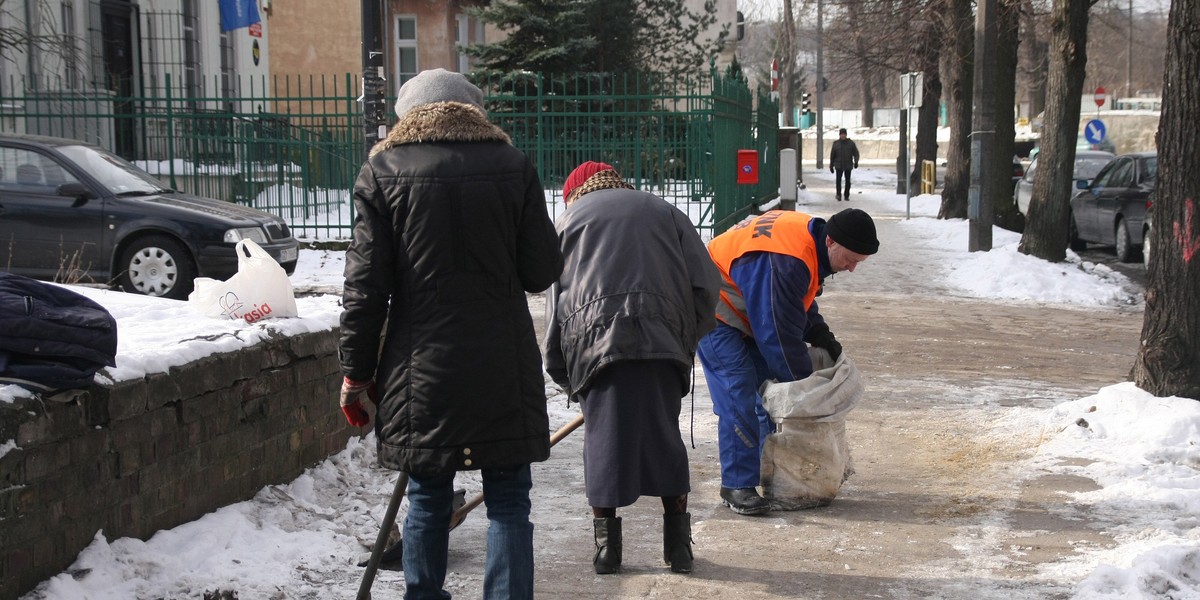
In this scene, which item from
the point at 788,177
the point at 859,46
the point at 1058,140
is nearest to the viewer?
the point at 1058,140

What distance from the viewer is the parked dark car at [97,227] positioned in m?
10.9

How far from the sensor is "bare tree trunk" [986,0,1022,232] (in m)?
18.5

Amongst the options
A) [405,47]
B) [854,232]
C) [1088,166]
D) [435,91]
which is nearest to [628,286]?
[435,91]

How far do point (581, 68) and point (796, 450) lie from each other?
19.9m

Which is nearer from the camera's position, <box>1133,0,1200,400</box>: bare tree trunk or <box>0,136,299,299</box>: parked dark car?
<box>1133,0,1200,400</box>: bare tree trunk

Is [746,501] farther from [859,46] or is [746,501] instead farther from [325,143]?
[859,46]

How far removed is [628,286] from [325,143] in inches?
479

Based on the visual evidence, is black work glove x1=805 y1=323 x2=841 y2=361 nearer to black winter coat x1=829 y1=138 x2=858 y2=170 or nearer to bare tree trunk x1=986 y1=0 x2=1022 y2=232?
bare tree trunk x1=986 y1=0 x2=1022 y2=232

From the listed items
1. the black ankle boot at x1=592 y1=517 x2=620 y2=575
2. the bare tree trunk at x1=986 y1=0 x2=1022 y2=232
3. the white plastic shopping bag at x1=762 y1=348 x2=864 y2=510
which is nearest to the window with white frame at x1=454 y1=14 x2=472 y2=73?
the bare tree trunk at x1=986 y1=0 x2=1022 y2=232

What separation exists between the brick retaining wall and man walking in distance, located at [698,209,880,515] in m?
1.83

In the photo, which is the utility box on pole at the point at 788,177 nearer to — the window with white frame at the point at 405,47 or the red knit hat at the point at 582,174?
the window with white frame at the point at 405,47

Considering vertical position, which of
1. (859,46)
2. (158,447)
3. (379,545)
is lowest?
(379,545)

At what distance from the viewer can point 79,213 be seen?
10969mm

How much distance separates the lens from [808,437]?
18.0 feet
